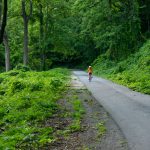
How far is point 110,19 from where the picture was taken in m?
47.2

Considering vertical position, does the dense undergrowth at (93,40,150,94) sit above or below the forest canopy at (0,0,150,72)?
below

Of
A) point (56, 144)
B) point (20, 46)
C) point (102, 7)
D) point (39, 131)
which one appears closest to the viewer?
point (56, 144)

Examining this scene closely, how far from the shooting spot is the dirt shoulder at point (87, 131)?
967cm

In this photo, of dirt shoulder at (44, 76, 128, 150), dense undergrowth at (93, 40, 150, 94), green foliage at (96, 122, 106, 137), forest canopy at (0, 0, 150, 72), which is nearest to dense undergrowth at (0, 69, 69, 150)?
dirt shoulder at (44, 76, 128, 150)

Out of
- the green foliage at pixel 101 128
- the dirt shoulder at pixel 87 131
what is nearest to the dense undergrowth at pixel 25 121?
the dirt shoulder at pixel 87 131

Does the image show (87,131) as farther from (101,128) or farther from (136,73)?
(136,73)

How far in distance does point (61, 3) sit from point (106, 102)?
37870 mm

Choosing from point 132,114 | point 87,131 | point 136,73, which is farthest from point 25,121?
point 136,73

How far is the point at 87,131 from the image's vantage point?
36.9ft

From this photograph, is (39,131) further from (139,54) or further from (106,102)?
(139,54)

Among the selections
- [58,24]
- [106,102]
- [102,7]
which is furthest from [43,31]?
→ [106,102]

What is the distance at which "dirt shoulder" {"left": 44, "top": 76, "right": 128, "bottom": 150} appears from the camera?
967 cm

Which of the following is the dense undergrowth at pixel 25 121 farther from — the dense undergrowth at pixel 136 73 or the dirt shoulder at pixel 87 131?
the dense undergrowth at pixel 136 73

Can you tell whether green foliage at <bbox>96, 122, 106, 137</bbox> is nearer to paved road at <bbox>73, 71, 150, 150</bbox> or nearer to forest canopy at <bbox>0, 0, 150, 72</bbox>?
paved road at <bbox>73, 71, 150, 150</bbox>
